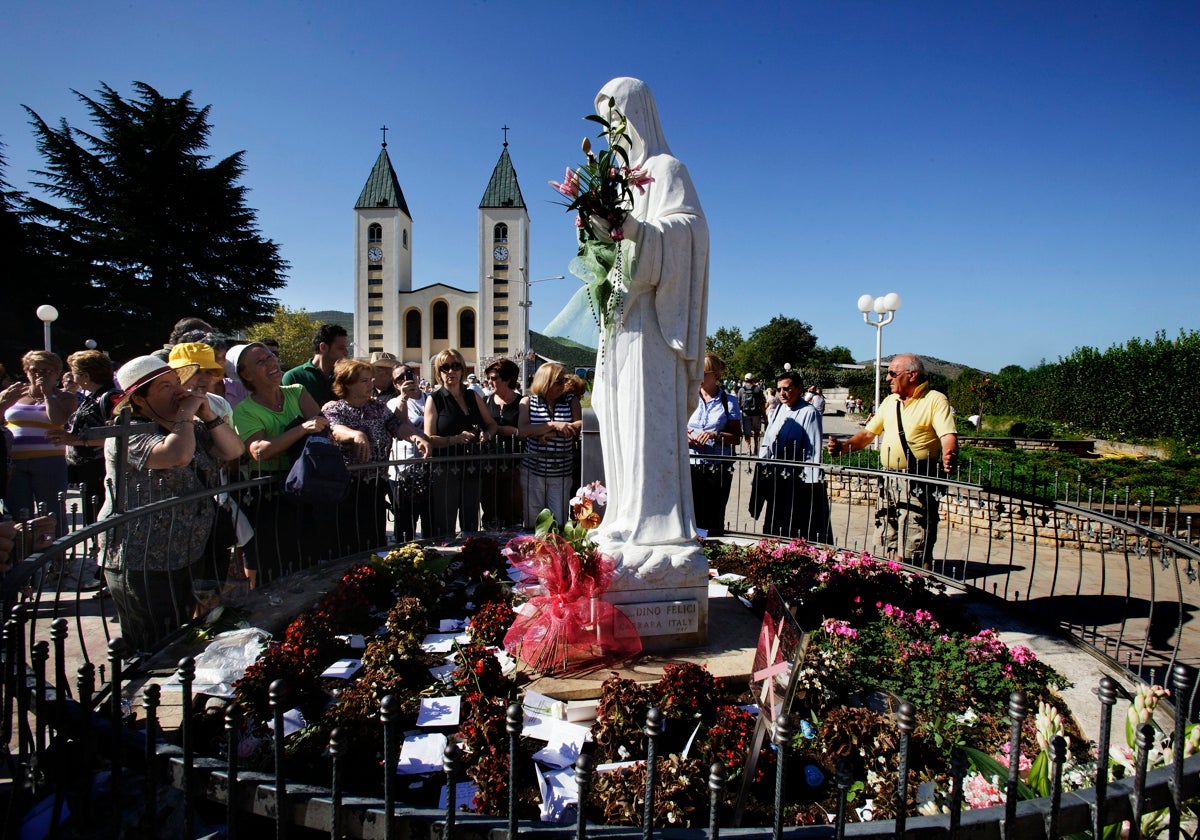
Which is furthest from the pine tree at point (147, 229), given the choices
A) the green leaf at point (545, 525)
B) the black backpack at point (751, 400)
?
the green leaf at point (545, 525)

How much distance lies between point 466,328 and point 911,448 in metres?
70.5

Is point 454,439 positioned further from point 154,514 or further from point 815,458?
point 815,458

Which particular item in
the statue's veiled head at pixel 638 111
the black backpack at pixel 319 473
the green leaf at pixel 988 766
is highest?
the statue's veiled head at pixel 638 111

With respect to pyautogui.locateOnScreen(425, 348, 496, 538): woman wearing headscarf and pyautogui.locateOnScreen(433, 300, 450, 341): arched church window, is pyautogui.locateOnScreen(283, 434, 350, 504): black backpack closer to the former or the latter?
pyautogui.locateOnScreen(425, 348, 496, 538): woman wearing headscarf

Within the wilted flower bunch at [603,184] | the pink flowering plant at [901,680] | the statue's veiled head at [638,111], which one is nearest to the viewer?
the pink flowering plant at [901,680]

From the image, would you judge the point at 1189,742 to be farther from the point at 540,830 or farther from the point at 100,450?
the point at 100,450

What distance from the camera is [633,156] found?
3.77m

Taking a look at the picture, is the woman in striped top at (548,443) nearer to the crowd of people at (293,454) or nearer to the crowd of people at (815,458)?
the crowd of people at (293,454)

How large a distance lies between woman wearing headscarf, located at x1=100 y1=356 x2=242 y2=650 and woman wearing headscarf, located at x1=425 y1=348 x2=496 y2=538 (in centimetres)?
240

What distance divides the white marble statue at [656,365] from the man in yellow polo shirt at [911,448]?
2.67m

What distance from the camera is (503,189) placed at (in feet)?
218

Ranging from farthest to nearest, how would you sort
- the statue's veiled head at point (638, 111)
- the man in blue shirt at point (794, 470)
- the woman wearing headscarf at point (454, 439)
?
1. the man in blue shirt at point (794, 470)
2. the woman wearing headscarf at point (454, 439)
3. the statue's veiled head at point (638, 111)

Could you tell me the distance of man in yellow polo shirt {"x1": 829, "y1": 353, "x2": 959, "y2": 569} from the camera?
546cm

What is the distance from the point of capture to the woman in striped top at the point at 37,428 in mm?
5816
